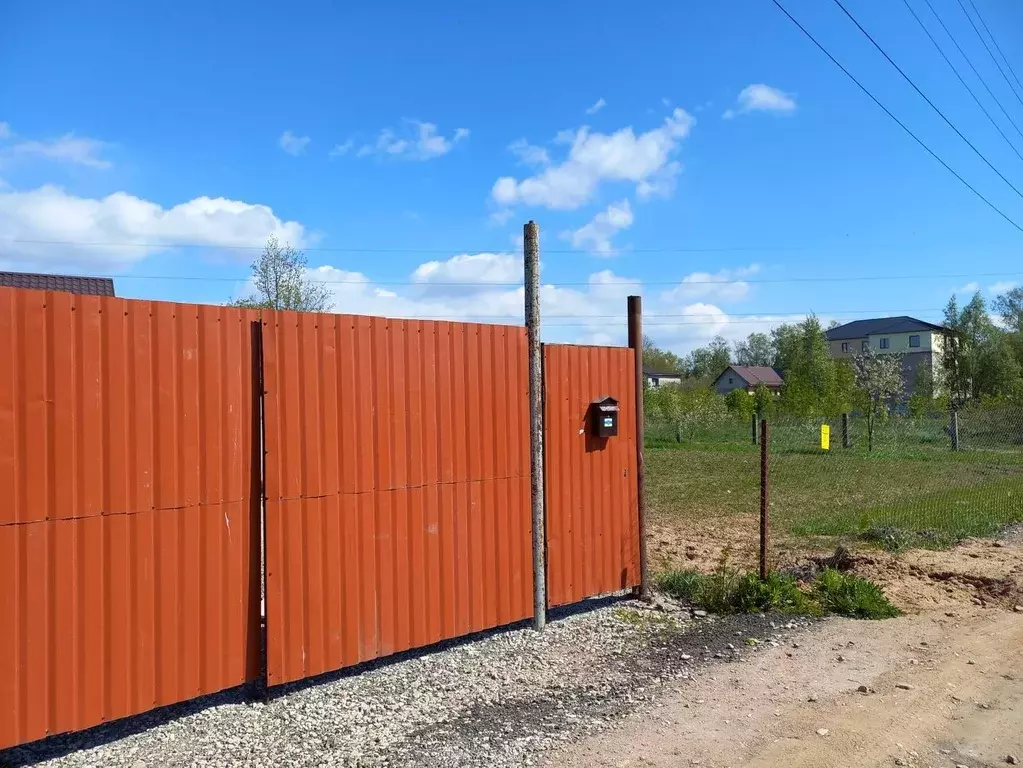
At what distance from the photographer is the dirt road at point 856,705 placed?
3787 millimetres

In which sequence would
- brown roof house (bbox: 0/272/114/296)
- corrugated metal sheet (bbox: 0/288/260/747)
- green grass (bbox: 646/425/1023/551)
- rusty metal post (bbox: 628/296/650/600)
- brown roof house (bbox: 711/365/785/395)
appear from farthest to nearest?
brown roof house (bbox: 711/365/785/395) < brown roof house (bbox: 0/272/114/296) < green grass (bbox: 646/425/1023/551) < rusty metal post (bbox: 628/296/650/600) < corrugated metal sheet (bbox: 0/288/260/747)

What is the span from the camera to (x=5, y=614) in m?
3.41

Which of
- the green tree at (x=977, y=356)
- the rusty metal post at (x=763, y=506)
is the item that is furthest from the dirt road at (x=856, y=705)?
the green tree at (x=977, y=356)

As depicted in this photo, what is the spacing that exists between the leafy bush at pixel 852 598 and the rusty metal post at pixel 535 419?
2538 millimetres

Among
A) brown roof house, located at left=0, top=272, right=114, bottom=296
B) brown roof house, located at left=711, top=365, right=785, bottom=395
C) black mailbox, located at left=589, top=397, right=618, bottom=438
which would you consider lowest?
black mailbox, located at left=589, top=397, right=618, bottom=438

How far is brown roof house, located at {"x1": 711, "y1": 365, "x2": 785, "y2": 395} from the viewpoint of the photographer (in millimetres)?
76188

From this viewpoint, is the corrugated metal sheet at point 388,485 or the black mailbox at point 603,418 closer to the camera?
the corrugated metal sheet at point 388,485

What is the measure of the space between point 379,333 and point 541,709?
8.10 feet

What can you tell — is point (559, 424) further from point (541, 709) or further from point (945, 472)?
point (945, 472)

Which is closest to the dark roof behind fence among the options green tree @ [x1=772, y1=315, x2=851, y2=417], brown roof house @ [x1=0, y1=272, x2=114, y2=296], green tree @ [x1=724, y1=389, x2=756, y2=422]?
→ green tree @ [x1=772, y1=315, x2=851, y2=417]

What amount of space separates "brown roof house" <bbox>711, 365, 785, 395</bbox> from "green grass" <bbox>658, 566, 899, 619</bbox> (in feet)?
230

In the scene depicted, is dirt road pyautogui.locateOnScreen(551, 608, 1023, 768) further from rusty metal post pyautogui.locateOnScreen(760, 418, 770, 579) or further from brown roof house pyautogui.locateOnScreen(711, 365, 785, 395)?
brown roof house pyautogui.locateOnScreen(711, 365, 785, 395)

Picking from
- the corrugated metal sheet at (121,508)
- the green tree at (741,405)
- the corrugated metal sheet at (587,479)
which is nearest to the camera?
the corrugated metal sheet at (121,508)

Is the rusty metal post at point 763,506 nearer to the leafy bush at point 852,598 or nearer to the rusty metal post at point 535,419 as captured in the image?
the leafy bush at point 852,598
